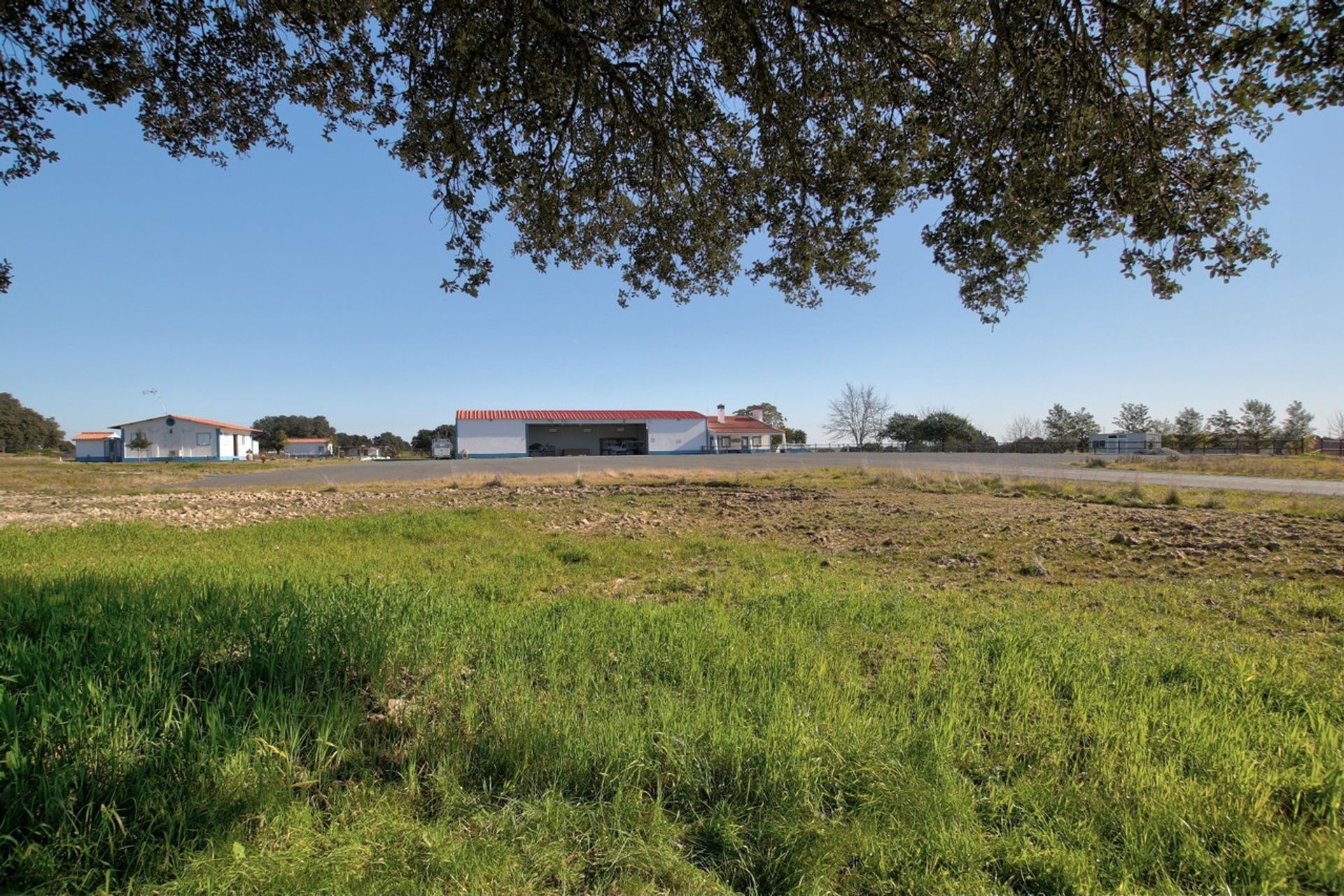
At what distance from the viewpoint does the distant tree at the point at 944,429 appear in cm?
7481

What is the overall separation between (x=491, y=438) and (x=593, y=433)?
493 inches

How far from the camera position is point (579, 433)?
6719cm

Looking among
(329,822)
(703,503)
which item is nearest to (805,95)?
(329,822)

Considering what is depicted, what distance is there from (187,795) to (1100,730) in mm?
3754

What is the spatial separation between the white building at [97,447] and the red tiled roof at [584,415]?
38.7 metres

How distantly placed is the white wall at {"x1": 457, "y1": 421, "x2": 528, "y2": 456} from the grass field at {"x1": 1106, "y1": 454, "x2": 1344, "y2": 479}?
51.7m

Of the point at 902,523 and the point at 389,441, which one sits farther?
the point at 389,441

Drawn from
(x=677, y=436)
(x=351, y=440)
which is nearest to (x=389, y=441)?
(x=351, y=440)

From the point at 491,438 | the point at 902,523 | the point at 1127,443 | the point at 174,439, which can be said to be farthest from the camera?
the point at 491,438

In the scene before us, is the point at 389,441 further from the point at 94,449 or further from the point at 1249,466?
the point at 1249,466

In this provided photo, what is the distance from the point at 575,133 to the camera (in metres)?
6.70

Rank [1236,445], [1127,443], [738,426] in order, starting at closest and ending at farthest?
[1236,445], [1127,443], [738,426]

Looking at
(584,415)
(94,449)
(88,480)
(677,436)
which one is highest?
(584,415)

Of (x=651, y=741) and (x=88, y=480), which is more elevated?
(x=88, y=480)
